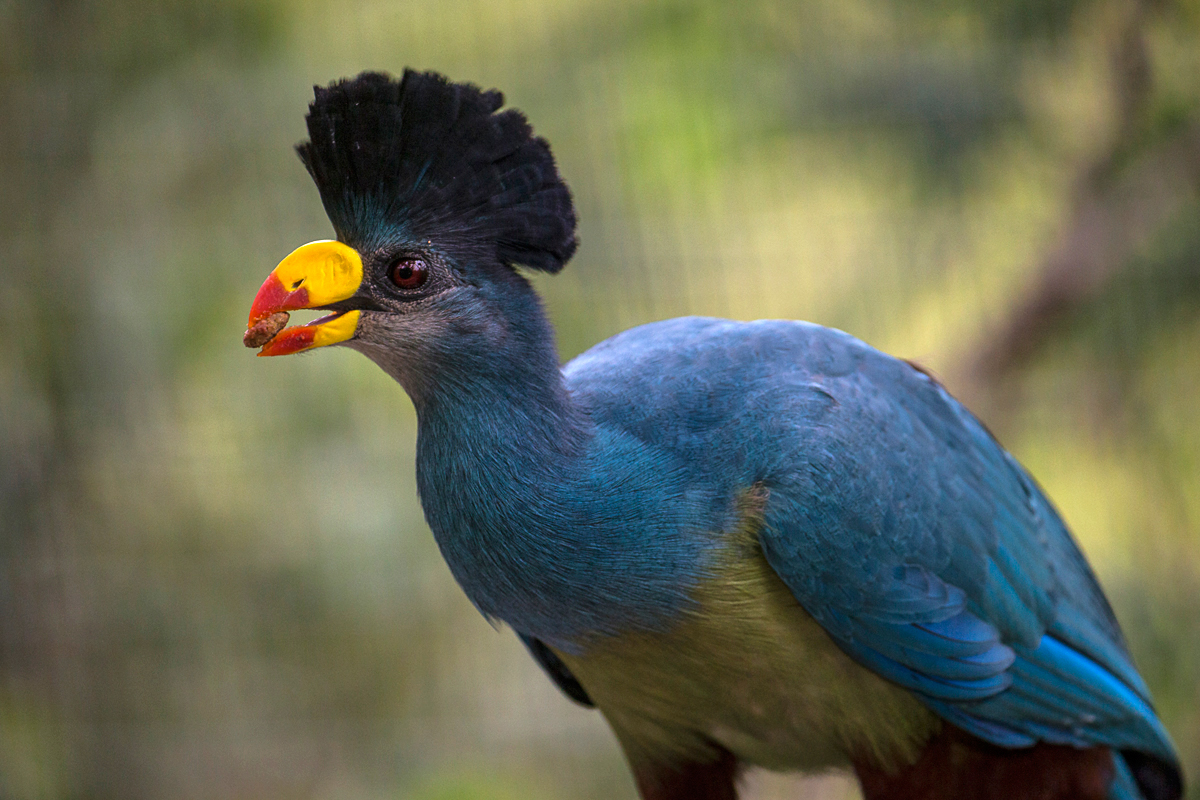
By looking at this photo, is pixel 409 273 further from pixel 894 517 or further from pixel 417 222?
pixel 894 517

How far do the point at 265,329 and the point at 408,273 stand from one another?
0.23 metres

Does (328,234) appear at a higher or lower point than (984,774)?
higher

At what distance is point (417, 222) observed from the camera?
166cm

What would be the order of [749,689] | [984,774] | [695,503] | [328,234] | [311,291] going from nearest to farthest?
1. [311,291]
2. [695,503]
3. [749,689]
4. [984,774]
5. [328,234]

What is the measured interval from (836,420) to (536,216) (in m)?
0.62

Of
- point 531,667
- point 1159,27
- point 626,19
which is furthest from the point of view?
point 531,667

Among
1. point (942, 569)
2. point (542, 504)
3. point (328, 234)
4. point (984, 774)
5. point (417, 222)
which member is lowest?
point (984, 774)

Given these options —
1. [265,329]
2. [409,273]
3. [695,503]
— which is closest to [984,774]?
[695,503]

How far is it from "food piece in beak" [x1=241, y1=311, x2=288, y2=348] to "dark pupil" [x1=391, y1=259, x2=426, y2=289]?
0.57 feet

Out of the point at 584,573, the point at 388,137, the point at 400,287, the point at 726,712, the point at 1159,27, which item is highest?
the point at 1159,27

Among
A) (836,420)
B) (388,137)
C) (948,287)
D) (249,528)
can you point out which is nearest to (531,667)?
(249,528)

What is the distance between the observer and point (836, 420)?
6.07 feet

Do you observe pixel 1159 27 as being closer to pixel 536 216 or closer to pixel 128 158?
pixel 536 216

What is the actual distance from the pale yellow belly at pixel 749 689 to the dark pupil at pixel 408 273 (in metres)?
0.66
